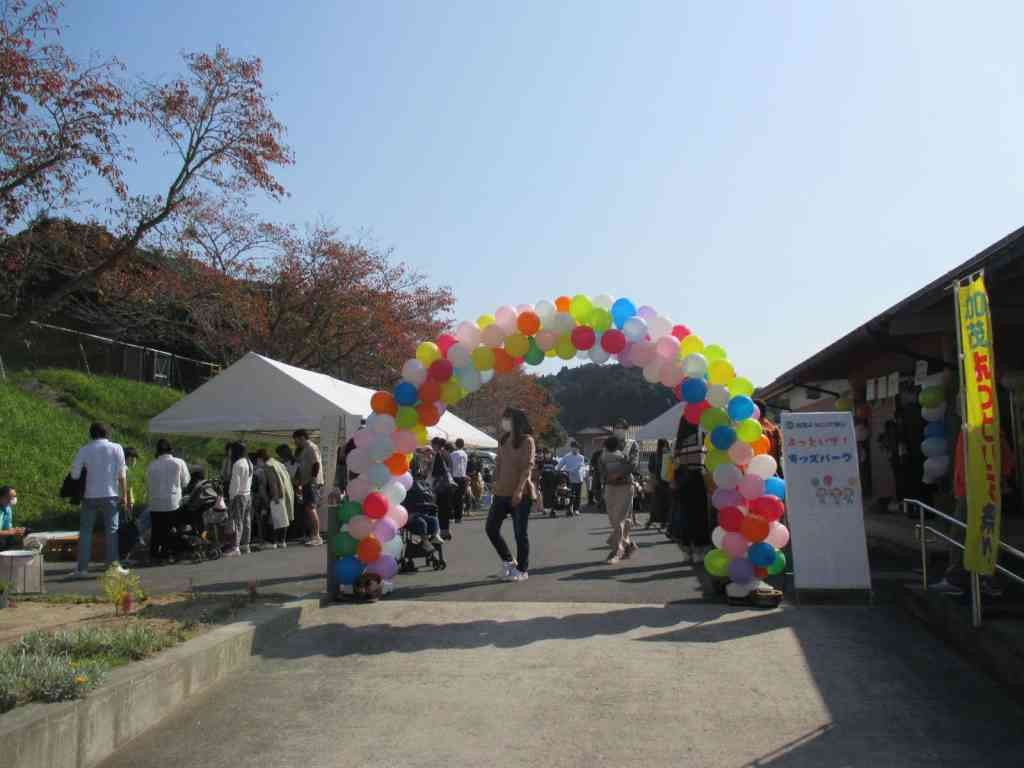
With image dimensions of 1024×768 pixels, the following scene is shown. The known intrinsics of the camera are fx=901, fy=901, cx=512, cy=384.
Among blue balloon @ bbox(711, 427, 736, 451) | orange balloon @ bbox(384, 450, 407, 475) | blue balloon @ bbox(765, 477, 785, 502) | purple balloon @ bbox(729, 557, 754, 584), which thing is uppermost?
blue balloon @ bbox(711, 427, 736, 451)

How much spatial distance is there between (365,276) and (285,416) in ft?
45.4

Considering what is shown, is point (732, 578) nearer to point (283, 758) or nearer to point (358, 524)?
point (358, 524)

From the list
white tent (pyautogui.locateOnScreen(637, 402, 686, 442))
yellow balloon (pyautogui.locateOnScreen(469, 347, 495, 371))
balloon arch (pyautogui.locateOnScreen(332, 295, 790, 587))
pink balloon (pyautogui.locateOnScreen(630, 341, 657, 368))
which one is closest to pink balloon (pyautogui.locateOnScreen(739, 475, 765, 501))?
balloon arch (pyautogui.locateOnScreen(332, 295, 790, 587))

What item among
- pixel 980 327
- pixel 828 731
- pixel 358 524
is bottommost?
pixel 828 731

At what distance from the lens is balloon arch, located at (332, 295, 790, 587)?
8.20m

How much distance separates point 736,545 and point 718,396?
1.37 meters

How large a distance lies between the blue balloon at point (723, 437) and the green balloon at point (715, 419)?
0.05 m

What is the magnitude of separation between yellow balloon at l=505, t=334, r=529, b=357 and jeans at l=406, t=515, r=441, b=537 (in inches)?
118

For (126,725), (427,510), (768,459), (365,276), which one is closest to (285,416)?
(427,510)

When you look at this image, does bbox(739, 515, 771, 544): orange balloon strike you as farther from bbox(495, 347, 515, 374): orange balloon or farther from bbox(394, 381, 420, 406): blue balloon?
bbox(394, 381, 420, 406): blue balloon

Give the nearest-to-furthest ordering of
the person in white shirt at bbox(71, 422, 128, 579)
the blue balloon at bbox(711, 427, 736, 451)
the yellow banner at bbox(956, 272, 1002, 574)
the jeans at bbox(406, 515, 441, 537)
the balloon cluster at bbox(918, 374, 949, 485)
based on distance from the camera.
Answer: the yellow banner at bbox(956, 272, 1002, 574) < the blue balloon at bbox(711, 427, 736, 451) < the person in white shirt at bbox(71, 422, 128, 579) < the jeans at bbox(406, 515, 441, 537) < the balloon cluster at bbox(918, 374, 949, 485)

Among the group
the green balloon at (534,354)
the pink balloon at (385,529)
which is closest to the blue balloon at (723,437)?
the green balloon at (534,354)

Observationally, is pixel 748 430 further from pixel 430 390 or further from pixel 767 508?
pixel 430 390

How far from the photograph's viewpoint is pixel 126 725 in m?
4.80
